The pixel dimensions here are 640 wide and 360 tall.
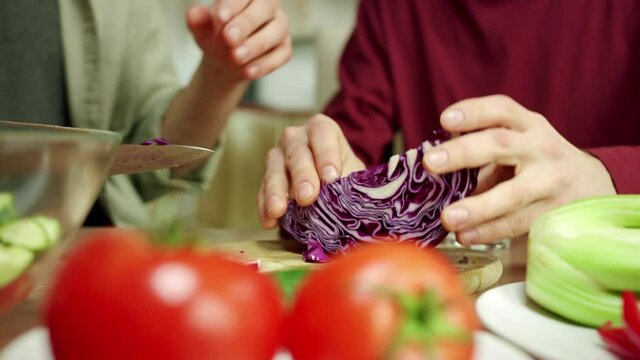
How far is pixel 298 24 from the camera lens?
3098mm

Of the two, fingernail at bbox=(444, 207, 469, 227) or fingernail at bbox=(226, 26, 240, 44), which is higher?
fingernail at bbox=(226, 26, 240, 44)

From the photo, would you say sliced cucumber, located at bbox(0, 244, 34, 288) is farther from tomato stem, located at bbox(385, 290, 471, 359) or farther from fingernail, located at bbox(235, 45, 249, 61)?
fingernail, located at bbox(235, 45, 249, 61)

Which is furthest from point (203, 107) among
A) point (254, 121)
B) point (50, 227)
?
point (254, 121)

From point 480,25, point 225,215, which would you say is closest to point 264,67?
point 480,25

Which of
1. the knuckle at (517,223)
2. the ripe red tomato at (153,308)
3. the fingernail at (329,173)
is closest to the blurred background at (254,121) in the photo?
the fingernail at (329,173)

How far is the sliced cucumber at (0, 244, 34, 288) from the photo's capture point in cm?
41

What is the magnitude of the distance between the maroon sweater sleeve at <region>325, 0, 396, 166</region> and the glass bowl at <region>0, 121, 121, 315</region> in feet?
3.39

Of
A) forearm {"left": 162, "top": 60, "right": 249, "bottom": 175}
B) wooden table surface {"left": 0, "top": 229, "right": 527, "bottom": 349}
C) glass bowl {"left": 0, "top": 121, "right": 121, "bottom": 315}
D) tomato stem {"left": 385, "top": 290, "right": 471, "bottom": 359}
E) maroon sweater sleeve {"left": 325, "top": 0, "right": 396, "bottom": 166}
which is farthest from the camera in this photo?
maroon sweater sleeve {"left": 325, "top": 0, "right": 396, "bottom": 166}

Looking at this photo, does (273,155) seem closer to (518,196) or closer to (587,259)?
(518,196)

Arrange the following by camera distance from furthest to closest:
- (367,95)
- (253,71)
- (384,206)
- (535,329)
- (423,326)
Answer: (367,95), (253,71), (384,206), (535,329), (423,326)

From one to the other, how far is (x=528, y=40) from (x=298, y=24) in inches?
74.7

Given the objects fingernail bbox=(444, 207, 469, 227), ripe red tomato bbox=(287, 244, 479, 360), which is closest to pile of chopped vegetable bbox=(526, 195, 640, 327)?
fingernail bbox=(444, 207, 469, 227)

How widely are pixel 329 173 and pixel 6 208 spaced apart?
499 mm

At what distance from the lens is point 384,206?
0.81 m
